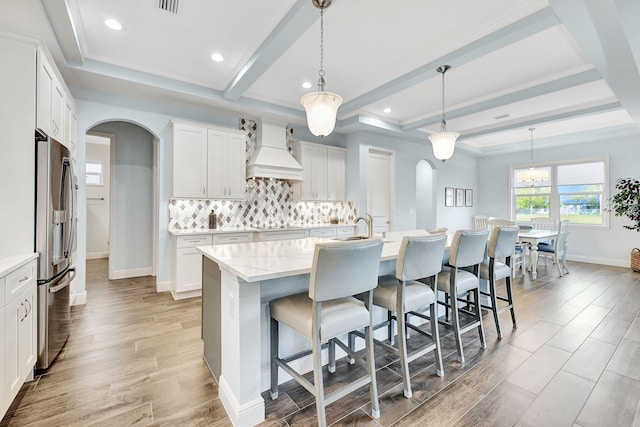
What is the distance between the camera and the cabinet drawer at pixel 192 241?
3.87 m

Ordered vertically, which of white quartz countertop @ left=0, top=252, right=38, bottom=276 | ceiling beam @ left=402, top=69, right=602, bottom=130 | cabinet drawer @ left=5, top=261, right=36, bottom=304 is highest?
ceiling beam @ left=402, top=69, right=602, bottom=130

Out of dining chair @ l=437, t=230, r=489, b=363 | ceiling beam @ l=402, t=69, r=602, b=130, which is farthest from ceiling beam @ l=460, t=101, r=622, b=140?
dining chair @ l=437, t=230, r=489, b=363

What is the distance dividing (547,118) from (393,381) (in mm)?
5496

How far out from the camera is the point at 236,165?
453 centimetres

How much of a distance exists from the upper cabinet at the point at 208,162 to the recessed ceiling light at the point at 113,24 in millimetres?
1363

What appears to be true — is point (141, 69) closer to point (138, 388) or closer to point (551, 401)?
point (138, 388)

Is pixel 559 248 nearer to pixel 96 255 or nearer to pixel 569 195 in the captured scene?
pixel 569 195

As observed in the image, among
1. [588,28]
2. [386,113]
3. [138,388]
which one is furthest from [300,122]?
[138,388]

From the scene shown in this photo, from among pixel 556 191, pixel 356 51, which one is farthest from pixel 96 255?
pixel 556 191

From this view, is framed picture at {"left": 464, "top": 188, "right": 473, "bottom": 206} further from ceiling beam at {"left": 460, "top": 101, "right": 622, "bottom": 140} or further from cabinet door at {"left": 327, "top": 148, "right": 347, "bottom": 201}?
cabinet door at {"left": 327, "top": 148, "right": 347, "bottom": 201}

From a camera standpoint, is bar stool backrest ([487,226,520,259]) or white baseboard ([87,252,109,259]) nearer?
bar stool backrest ([487,226,520,259])

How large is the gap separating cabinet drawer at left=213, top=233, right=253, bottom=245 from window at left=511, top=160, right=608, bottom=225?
23.3 ft

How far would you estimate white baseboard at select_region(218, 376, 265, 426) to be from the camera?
1.64 m

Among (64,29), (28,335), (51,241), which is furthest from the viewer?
(64,29)
